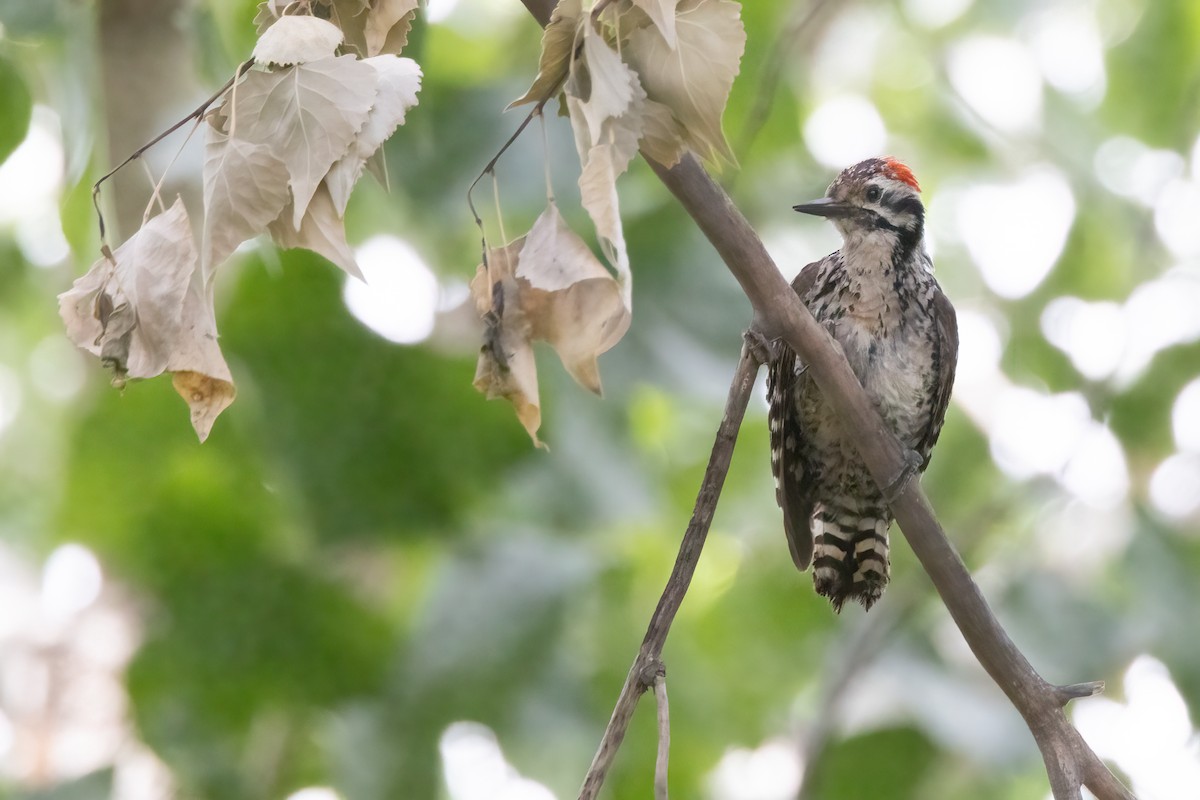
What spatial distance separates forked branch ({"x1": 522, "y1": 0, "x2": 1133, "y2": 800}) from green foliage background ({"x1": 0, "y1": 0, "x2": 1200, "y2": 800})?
5.97 ft

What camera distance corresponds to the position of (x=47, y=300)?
5684 mm

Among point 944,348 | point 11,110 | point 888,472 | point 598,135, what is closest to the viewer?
point 598,135

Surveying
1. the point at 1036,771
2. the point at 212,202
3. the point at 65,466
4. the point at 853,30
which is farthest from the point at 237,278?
the point at 853,30

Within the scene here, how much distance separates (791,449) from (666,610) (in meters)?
1.83

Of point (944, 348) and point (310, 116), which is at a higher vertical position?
point (944, 348)

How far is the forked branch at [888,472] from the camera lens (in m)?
1.38

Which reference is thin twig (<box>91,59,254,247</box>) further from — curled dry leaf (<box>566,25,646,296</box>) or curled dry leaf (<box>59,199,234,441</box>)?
curled dry leaf (<box>566,25,646,296</box>)

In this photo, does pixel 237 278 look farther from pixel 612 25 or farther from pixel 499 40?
pixel 612 25

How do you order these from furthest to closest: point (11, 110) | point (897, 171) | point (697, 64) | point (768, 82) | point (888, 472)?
1. point (768, 82)
2. point (897, 171)
3. point (11, 110)
4. point (888, 472)
5. point (697, 64)

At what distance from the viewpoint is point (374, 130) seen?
4.13ft

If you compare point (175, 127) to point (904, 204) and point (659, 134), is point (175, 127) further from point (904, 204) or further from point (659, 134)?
point (904, 204)

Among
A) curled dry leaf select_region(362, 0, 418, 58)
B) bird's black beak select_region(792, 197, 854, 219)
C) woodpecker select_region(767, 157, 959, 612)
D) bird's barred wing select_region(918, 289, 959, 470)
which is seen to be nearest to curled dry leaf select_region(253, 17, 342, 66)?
curled dry leaf select_region(362, 0, 418, 58)

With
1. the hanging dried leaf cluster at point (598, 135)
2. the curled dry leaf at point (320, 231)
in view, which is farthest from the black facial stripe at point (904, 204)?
the curled dry leaf at point (320, 231)

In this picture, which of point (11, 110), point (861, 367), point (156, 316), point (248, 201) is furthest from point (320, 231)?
point (861, 367)
